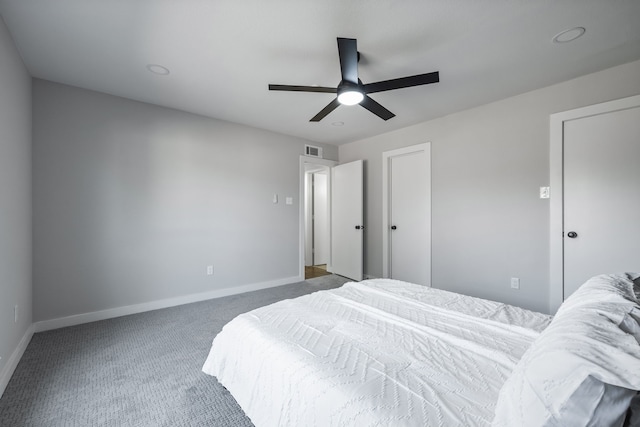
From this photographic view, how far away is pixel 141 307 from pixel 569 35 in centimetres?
469

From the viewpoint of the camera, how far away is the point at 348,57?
5.57 feet

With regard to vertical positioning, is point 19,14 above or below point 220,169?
above

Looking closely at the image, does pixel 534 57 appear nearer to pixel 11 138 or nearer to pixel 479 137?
pixel 479 137

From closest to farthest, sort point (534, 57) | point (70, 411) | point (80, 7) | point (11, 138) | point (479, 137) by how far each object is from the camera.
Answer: point (70, 411)
point (80, 7)
point (11, 138)
point (534, 57)
point (479, 137)

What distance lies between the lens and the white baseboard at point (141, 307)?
262 cm

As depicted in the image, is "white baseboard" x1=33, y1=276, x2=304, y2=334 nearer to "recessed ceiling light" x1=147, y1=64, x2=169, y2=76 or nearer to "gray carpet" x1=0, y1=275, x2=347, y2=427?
"gray carpet" x1=0, y1=275, x2=347, y2=427

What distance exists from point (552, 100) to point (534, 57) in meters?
0.77

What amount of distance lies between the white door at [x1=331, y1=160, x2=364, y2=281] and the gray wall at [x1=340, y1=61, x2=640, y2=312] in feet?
3.84

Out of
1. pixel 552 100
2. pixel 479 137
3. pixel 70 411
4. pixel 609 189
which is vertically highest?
pixel 552 100

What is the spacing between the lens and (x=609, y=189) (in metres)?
2.38

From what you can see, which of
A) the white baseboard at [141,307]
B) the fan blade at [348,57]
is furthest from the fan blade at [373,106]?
the white baseboard at [141,307]

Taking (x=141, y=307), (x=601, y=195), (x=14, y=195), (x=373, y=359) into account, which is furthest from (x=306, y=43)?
(x=141, y=307)

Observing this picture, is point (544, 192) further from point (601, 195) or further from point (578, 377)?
point (578, 377)

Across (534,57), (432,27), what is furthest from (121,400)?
(534,57)
